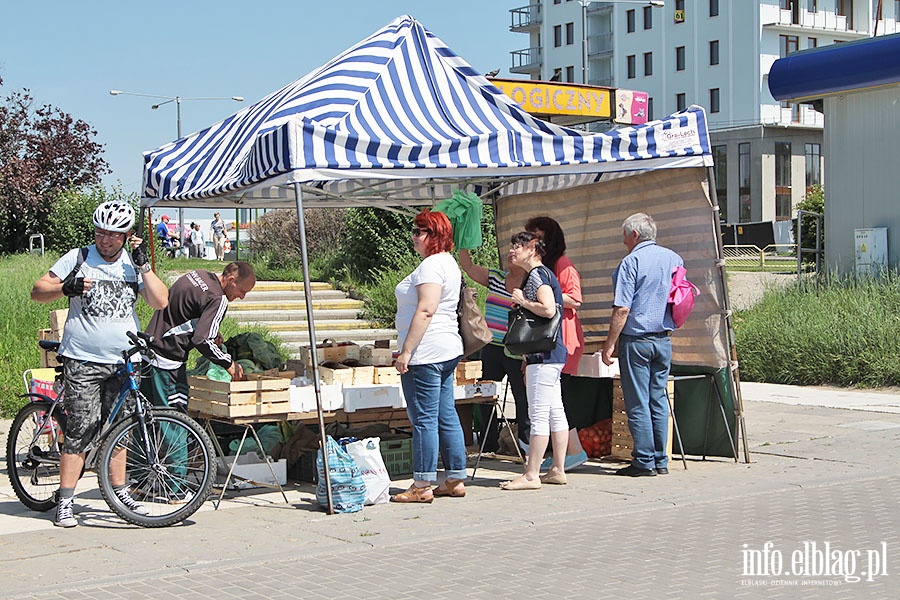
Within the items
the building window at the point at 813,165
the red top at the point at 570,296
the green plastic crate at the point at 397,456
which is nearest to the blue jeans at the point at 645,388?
the red top at the point at 570,296

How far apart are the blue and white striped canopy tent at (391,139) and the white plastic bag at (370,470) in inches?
75.0

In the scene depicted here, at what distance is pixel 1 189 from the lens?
27.5 metres

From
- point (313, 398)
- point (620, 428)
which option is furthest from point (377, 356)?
point (620, 428)

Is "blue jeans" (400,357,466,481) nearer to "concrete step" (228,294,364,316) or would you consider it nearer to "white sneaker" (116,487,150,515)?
"white sneaker" (116,487,150,515)

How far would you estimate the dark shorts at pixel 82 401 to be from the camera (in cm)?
746

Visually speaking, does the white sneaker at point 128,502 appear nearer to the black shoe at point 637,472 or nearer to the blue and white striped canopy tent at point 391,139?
the blue and white striped canopy tent at point 391,139

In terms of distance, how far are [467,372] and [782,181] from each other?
6236 cm

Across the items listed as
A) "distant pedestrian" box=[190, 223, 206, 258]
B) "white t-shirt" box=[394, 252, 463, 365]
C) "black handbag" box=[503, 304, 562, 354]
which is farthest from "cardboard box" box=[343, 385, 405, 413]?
"distant pedestrian" box=[190, 223, 206, 258]

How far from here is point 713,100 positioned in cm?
7119

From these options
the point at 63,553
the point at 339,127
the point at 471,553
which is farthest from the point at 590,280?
the point at 63,553

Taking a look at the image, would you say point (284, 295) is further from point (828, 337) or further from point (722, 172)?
point (722, 172)

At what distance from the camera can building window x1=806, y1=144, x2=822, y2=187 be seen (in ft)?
226

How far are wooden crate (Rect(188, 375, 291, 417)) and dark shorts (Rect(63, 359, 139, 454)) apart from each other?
3.08 ft

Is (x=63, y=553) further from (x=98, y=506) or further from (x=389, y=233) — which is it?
(x=389, y=233)
